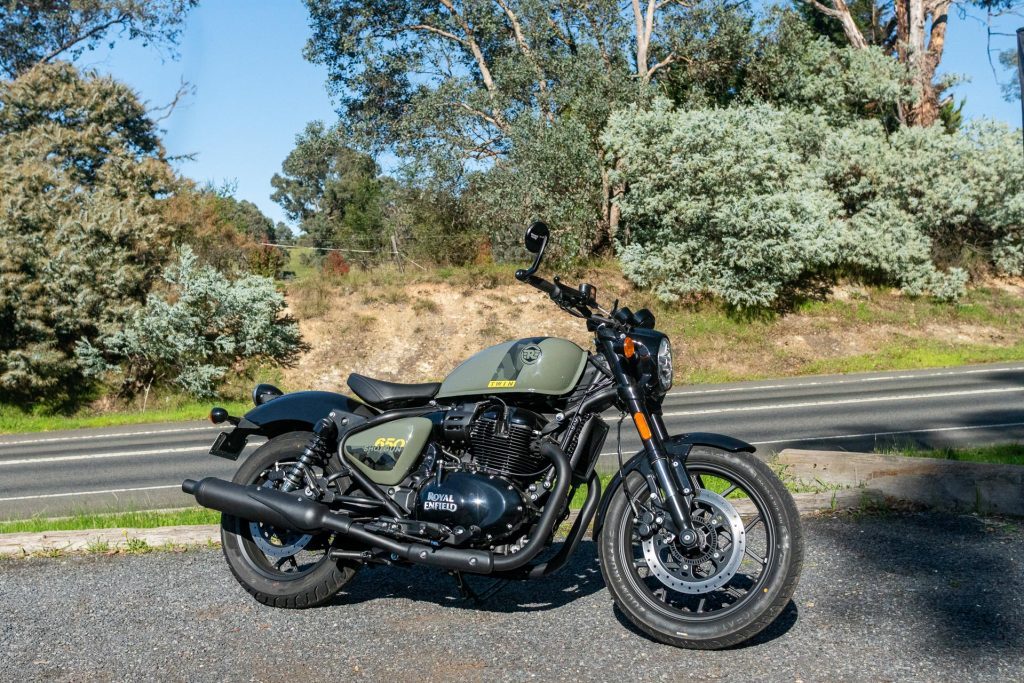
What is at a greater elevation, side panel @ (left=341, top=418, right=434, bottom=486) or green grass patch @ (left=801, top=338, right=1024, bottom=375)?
side panel @ (left=341, top=418, right=434, bottom=486)

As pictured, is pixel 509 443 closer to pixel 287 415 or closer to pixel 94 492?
pixel 287 415

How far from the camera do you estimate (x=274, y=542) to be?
207 inches

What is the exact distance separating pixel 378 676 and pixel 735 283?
837 inches

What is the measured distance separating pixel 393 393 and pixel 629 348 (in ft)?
4.44

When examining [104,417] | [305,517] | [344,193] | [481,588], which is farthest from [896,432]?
[344,193]

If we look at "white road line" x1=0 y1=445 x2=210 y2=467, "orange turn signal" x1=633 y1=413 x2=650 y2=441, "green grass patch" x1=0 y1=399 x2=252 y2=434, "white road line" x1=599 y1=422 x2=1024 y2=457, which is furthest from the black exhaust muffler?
"green grass patch" x1=0 y1=399 x2=252 y2=434

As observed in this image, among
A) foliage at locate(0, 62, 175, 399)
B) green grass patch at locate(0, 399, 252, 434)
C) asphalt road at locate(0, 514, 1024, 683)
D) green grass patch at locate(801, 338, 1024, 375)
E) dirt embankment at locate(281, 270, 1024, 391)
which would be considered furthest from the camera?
dirt embankment at locate(281, 270, 1024, 391)

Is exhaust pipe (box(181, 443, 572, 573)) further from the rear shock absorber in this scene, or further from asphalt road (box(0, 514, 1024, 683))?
asphalt road (box(0, 514, 1024, 683))

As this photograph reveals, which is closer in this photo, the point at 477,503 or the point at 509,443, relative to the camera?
the point at 477,503

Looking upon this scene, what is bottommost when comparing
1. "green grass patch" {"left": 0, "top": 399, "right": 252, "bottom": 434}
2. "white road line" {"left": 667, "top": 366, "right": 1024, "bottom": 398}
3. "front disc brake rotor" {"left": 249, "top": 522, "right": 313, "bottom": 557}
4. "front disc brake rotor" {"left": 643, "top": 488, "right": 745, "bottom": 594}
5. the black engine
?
"green grass patch" {"left": 0, "top": 399, "right": 252, "bottom": 434}

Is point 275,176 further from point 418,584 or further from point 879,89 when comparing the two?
point 418,584

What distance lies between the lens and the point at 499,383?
4.57 meters

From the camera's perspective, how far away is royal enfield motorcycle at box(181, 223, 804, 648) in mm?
4195

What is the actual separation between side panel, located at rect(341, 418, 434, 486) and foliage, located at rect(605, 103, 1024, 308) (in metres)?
20.0
